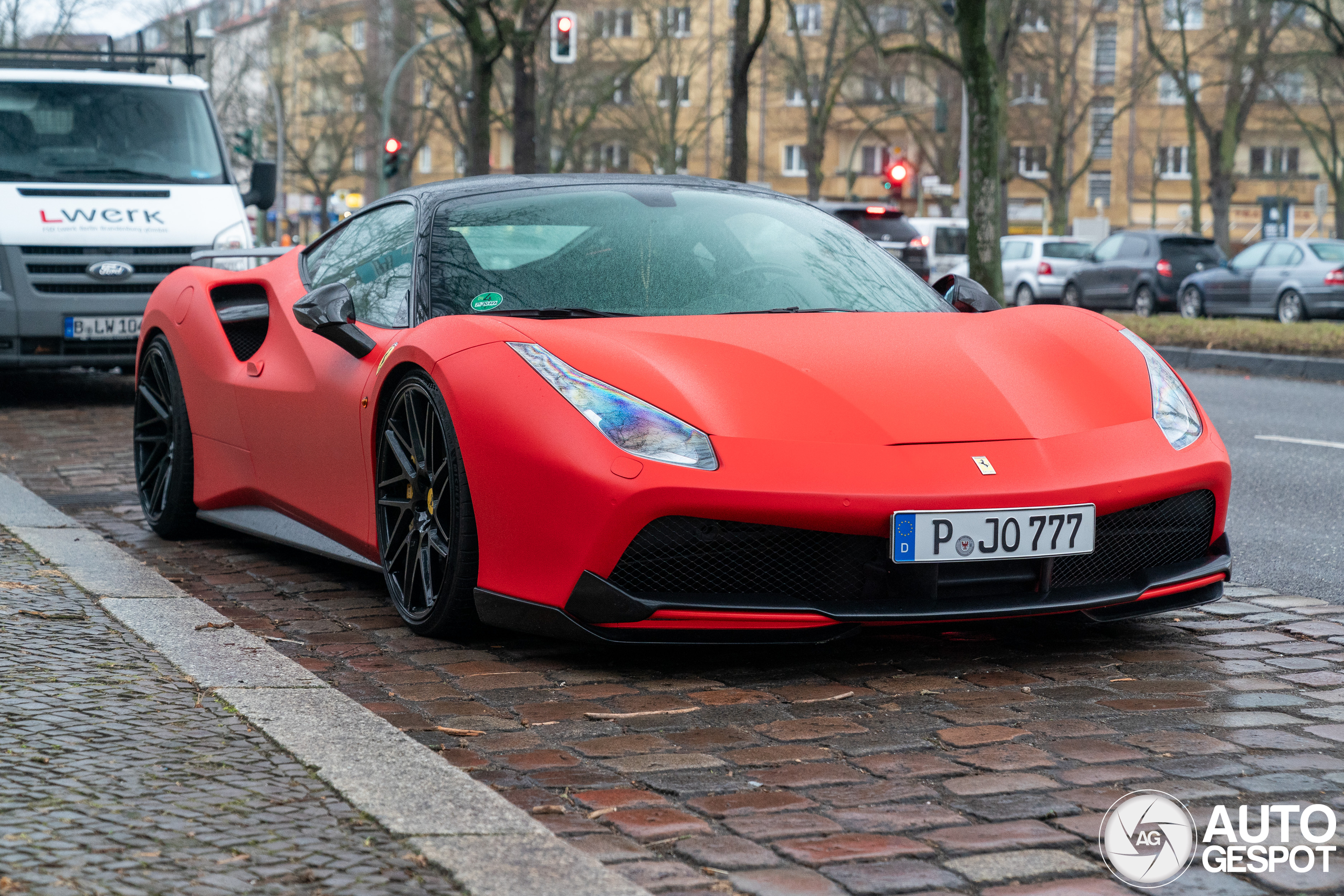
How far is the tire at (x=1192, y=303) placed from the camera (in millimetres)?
27312

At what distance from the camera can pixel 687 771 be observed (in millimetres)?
3275

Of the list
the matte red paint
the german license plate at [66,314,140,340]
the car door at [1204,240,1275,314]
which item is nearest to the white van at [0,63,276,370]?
the german license plate at [66,314,140,340]

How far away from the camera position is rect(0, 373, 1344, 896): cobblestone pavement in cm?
278

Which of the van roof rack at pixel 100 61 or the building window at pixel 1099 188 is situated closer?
the van roof rack at pixel 100 61

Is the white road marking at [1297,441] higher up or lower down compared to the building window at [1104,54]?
lower down

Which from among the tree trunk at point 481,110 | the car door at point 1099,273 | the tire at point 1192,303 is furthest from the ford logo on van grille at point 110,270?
the car door at point 1099,273

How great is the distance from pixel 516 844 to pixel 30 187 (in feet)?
31.9

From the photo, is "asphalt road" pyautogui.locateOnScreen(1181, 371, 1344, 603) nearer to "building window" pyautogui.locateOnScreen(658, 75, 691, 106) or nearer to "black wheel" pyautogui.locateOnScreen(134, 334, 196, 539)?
"black wheel" pyautogui.locateOnScreen(134, 334, 196, 539)

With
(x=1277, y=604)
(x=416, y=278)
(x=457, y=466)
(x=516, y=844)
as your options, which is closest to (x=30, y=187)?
(x=416, y=278)

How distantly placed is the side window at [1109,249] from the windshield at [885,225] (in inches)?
236

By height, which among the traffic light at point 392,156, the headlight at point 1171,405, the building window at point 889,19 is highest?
the building window at point 889,19

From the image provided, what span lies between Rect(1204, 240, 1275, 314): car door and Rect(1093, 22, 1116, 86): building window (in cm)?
4528

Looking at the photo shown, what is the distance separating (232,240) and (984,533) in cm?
894

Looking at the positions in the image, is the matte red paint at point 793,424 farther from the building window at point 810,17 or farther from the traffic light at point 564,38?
the building window at point 810,17
